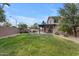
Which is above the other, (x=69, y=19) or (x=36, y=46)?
(x=69, y=19)

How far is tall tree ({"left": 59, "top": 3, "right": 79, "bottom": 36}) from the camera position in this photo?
129 inches

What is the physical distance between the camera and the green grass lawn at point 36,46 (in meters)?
3.25

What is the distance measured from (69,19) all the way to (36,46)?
0.46 metres

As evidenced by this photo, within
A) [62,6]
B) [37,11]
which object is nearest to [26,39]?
[37,11]

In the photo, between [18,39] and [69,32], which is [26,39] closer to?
[18,39]

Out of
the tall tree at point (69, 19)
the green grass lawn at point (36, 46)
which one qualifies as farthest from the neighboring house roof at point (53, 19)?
the green grass lawn at point (36, 46)

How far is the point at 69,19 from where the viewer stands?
3289 millimetres

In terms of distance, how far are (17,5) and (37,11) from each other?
0.23 m

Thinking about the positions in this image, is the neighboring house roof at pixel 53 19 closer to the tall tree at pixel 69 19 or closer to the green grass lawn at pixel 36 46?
the tall tree at pixel 69 19

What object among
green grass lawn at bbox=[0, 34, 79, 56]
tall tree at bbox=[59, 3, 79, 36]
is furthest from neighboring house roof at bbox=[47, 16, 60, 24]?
green grass lawn at bbox=[0, 34, 79, 56]

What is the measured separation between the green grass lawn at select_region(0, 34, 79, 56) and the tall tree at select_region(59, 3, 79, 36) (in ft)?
0.45

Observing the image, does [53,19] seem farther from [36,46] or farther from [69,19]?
[36,46]

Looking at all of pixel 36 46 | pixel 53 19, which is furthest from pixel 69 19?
pixel 36 46

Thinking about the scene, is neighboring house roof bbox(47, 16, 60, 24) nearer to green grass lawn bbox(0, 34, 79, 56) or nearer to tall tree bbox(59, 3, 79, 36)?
tall tree bbox(59, 3, 79, 36)
